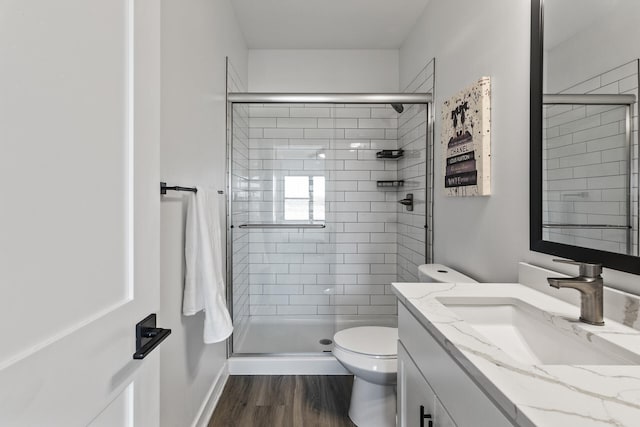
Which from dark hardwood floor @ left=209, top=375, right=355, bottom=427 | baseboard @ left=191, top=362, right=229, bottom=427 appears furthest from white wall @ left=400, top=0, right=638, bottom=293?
baseboard @ left=191, top=362, right=229, bottom=427

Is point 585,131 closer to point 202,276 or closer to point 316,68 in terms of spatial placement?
point 202,276

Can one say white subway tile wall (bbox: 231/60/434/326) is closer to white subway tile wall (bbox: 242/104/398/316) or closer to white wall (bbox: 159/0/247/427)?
white subway tile wall (bbox: 242/104/398/316)

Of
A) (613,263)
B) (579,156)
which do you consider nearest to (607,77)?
(579,156)

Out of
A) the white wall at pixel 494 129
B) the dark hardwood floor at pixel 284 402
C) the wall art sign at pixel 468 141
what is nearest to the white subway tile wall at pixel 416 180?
the white wall at pixel 494 129

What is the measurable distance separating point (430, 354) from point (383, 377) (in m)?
0.84

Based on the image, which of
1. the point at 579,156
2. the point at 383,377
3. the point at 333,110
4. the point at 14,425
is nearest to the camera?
the point at 14,425

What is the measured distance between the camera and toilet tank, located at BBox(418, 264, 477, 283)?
5.22 feet

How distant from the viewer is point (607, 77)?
914mm

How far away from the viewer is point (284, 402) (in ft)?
6.35

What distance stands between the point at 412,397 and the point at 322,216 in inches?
75.6

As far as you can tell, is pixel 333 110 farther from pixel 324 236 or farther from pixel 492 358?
pixel 492 358

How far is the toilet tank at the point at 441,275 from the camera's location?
5.22 ft

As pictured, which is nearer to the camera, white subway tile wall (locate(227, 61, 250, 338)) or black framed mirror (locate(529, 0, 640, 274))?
black framed mirror (locate(529, 0, 640, 274))

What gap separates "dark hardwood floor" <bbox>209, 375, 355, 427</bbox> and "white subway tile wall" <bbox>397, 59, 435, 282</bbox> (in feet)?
3.31
